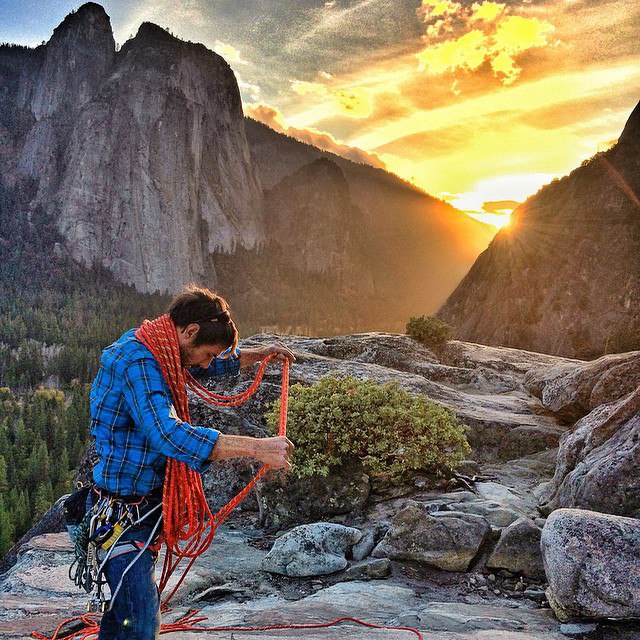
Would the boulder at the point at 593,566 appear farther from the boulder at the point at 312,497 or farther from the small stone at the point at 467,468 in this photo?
the small stone at the point at 467,468

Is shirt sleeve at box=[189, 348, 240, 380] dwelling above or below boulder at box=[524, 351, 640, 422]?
above

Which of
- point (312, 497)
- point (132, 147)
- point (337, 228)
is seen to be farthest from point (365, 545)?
point (337, 228)

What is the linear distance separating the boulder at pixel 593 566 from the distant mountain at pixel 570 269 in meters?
30.8

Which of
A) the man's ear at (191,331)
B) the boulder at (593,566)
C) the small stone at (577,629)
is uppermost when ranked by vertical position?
the man's ear at (191,331)

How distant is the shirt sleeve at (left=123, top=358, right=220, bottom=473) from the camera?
3014 millimetres

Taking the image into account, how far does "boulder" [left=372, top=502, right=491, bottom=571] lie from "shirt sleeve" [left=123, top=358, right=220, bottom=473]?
3.60m

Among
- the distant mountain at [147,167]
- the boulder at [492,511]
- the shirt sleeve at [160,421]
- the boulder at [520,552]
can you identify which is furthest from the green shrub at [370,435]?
the distant mountain at [147,167]

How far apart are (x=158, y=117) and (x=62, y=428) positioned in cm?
7274

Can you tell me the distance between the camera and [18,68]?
130m

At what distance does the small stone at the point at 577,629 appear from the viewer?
4320 mm

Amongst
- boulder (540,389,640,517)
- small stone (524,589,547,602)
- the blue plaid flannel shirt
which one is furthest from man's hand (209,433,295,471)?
boulder (540,389,640,517)

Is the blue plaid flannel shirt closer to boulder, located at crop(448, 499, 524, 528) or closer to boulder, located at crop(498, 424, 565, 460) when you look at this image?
boulder, located at crop(448, 499, 524, 528)

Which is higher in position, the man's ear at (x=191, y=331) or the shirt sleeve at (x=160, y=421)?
the man's ear at (x=191, y=331)

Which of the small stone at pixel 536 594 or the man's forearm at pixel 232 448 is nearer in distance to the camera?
the man's forearm at pixel 232 448
